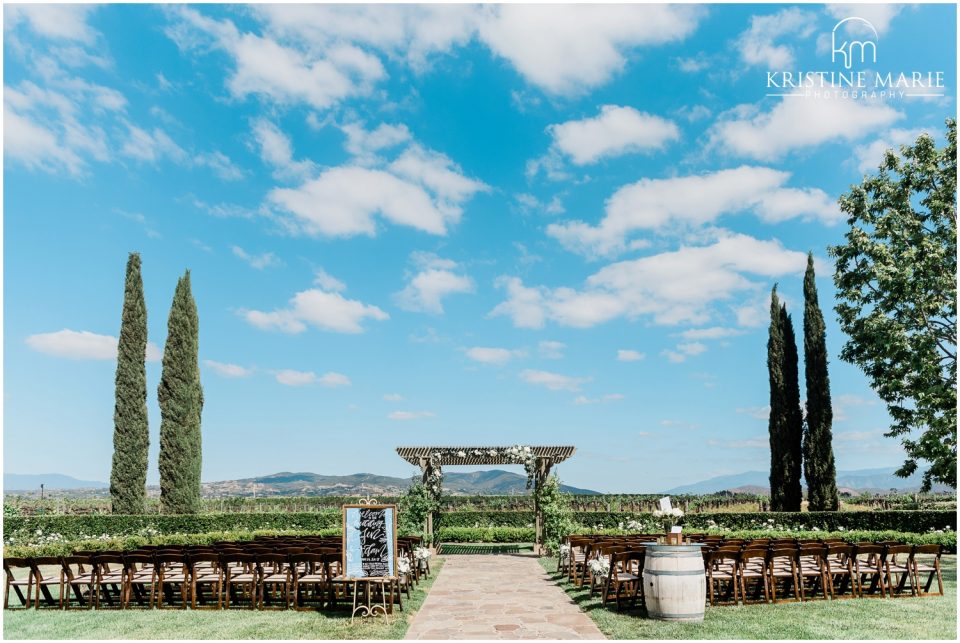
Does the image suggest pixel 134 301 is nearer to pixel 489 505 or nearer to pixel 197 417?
pixel 197 417

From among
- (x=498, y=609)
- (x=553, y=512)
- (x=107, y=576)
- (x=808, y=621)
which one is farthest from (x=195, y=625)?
(x=553, y=512)

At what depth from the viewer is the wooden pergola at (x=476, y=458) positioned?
20684 millimetres

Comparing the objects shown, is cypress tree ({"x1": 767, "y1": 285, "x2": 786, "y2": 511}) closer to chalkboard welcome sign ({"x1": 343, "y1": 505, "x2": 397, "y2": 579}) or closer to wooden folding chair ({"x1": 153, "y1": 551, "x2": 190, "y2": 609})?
chalkboard welcome sign ({"x1": 343, "y1": 505, "x2": 397, "y2": 579})

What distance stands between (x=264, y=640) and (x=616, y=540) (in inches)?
274

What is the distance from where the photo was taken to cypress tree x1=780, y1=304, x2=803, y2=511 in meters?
25.1

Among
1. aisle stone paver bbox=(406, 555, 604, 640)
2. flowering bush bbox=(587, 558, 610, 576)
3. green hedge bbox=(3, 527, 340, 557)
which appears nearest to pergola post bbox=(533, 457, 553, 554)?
aisle stone paver bbox=(406, 555, 604, 640)

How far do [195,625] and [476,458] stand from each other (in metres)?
12.6

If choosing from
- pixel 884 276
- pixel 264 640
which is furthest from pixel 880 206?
pixel 264 640

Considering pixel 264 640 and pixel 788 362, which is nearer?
pixel 264 640

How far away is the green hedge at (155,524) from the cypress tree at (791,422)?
49.8ft

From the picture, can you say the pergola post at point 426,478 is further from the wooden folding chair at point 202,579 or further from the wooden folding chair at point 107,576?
the wooden folding chair at point 107,576

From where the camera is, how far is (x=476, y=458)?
21.1 metres

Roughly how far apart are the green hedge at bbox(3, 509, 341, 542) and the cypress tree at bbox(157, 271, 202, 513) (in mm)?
2120

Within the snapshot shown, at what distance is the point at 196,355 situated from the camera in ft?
87.0
